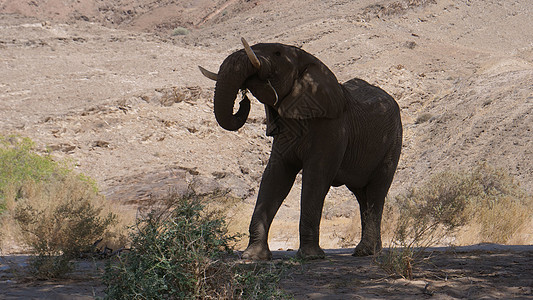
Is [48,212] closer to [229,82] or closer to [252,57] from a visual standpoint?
[229,82]

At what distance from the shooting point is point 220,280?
3.99 meters

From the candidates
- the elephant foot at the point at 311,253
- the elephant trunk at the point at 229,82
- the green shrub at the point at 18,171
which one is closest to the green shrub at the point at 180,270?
the elephant trunk at the point at 229,82

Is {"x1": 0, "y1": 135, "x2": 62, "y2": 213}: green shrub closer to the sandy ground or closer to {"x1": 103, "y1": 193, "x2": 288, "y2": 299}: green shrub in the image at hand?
the sandy ground

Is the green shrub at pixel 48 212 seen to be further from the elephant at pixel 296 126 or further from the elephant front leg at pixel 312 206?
the elephant front leg at pixel 312 206

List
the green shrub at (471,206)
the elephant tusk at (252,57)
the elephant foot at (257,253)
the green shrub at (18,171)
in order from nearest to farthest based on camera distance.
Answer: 1. the elephant tusk at (252,57)
2. the elephant foot at (257,253)
3. the green shrub at (471,206)
4. the green shrub at (18,171)

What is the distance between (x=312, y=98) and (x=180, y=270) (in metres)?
3.57

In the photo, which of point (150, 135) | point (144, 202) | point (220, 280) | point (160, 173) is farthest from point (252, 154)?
point (220, 280)

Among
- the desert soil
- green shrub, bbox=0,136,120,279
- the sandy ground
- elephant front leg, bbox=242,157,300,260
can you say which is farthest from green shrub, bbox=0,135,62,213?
elephant front leg, bbox=242,157,300,260

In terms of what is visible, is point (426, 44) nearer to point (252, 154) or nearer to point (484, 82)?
point (484, 82)

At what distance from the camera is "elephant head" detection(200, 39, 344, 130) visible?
652 centimetres

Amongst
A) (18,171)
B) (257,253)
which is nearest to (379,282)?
(257,253)

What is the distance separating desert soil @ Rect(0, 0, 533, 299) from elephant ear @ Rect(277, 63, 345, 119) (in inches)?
65.5

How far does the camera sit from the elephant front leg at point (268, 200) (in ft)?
23.4

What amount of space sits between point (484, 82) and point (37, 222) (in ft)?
78.7
